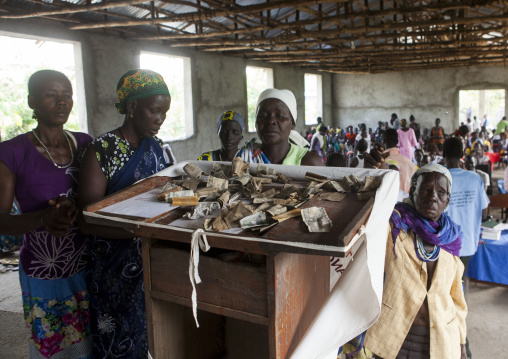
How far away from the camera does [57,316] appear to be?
1.75m

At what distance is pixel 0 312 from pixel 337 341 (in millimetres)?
3674

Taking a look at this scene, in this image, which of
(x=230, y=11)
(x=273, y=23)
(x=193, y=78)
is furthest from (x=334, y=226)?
(x=193, y=78)

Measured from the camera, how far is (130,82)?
1583 mm

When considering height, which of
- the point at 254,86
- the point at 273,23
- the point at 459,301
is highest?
the point at 273,23

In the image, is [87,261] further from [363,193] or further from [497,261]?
[497,261]

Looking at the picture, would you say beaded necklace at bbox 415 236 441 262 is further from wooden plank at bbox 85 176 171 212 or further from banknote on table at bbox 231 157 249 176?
wooden plank at bbox 85 176 171 212

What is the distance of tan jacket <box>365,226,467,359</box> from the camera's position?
1.86 m

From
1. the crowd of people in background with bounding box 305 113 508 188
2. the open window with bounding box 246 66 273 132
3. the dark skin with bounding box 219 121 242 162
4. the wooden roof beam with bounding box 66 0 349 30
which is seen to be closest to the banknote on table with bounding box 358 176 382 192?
the dark skin with bounding box 219 121 242 162

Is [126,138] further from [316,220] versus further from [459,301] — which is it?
[459,301]

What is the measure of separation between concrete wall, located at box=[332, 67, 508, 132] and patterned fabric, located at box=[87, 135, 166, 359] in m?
17.4

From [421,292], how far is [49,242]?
5.45ft

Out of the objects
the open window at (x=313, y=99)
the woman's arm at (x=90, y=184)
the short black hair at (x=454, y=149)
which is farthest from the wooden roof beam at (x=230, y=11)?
the open window at (x=313, y=99)

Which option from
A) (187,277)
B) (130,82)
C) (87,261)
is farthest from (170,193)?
(87,261)

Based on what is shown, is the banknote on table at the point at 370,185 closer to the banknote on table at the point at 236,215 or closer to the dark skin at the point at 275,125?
the banknote on table at the point at 236,215
